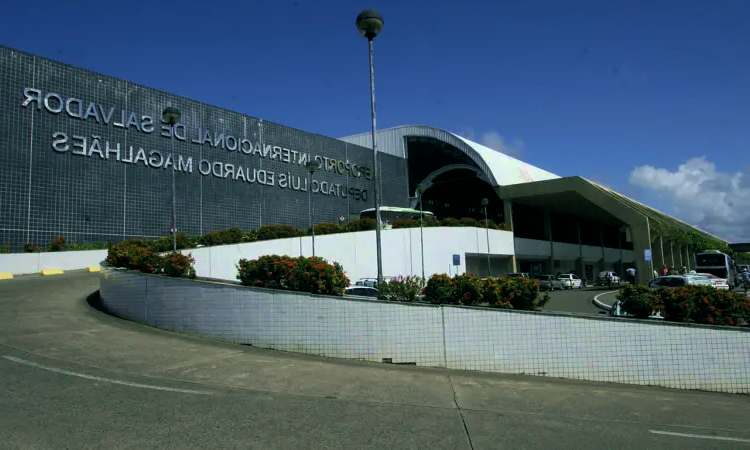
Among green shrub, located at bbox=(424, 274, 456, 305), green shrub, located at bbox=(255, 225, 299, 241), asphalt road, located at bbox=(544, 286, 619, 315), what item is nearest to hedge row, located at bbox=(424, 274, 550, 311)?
green shrub, located at bbox=(424, 274, 456, 305)

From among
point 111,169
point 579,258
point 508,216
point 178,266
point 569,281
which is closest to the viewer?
point 178,266

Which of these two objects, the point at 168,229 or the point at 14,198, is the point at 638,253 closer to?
the point at 168,229

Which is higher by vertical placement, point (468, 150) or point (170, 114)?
point (468, 150)

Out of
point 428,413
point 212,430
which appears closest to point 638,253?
point 428,413

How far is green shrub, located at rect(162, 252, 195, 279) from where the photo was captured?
12.8 meters

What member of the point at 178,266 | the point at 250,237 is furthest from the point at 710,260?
the point at 178,266

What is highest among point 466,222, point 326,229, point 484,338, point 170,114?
point 170,114

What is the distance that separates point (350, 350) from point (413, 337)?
4.26 ft

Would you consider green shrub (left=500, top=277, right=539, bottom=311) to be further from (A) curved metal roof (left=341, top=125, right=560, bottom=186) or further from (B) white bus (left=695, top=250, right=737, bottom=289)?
(B) white bus (left=695, top=250, right=737, bottom=289)

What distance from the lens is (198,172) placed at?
1260 inches

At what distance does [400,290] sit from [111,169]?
23.2 meters

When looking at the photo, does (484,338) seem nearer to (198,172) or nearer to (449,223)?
Result: (449,223)

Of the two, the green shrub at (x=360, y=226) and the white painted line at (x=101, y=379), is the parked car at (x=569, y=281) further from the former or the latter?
the white painted line at (x=101, y=379)

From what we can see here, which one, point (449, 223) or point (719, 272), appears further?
point (719, 272)
